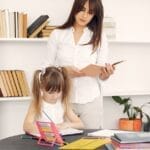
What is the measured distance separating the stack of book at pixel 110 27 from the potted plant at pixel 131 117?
2.01 feet

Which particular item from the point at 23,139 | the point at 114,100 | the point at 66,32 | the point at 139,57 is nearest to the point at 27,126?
the point at 23,139

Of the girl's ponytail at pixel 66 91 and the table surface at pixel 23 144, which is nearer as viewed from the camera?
the table surface at pixel 23 144

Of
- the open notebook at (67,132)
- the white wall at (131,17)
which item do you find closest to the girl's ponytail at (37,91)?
the open notebook at (67,132)

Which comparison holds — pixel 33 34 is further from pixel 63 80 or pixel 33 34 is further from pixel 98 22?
pixel 63 80

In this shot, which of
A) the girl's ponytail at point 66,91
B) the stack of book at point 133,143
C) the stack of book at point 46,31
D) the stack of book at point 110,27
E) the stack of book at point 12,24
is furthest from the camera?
the stack of book at point 110,27

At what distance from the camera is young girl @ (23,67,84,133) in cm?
215

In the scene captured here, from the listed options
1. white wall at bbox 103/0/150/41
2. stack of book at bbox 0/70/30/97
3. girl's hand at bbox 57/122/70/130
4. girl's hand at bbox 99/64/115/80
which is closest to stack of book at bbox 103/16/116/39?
white wall at bbox 103/0/150/41

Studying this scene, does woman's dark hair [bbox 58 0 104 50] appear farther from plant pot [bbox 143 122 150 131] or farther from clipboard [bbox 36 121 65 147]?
plant pot [bbox 143 122 150 131]

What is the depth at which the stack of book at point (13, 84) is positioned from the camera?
10.5ft

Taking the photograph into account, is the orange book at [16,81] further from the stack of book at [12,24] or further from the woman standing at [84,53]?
the woman standing at [84,53]

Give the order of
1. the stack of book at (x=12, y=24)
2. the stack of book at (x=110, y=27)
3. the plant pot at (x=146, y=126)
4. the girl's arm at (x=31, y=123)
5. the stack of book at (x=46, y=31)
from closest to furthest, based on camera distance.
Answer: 1. the girl's arm at (x=31, y=123)
2. the stack of book at (x=12, y=24)
3. the stack of book at (x=46, y=31)
4. the stack of book at (x=110, y=27)
5. the plant pot at (x=146, y=126)

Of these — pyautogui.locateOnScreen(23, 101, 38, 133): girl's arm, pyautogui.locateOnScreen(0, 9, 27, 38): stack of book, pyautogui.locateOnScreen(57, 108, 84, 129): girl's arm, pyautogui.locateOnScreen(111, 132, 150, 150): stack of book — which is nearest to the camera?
pyautogui.locateOnScreen(111, 132, 150, 150): stack of book

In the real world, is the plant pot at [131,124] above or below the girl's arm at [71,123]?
below

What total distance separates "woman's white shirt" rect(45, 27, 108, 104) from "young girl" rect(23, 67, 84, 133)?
0.28 meters
